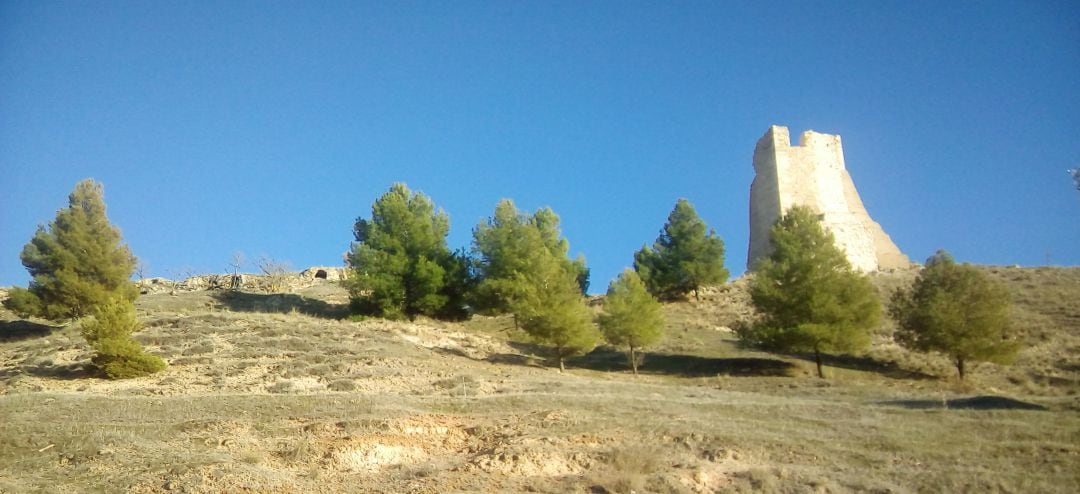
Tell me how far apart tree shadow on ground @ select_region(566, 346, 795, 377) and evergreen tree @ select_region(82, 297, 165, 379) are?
18.5m

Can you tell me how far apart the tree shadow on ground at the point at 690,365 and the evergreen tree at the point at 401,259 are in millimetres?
10163

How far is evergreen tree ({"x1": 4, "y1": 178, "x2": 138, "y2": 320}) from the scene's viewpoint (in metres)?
36.1

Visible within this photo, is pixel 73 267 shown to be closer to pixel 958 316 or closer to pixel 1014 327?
pixel 958 316

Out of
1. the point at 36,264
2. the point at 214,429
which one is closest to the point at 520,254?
the point at 36,264

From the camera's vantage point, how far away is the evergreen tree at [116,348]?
23.1m

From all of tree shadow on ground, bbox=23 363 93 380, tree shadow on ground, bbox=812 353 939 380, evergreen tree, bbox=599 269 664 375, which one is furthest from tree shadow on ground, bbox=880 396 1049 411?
tree shadow on ground, bbox=23 363 93 380

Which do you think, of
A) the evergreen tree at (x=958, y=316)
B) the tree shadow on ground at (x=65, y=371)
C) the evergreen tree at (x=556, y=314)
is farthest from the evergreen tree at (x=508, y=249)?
the tree shadow on ground at (x=65, y=371)

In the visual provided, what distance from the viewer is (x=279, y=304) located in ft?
157

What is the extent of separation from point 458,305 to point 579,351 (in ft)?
41.6

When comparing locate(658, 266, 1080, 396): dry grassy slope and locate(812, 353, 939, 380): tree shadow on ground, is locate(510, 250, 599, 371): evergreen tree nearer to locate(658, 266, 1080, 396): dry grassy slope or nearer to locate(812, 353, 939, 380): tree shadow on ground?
locate(658, 266, 1080, 396): dry grassy slope

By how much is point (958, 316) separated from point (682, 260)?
22.9m

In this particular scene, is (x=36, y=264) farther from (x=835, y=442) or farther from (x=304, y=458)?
(x=835, y=442)

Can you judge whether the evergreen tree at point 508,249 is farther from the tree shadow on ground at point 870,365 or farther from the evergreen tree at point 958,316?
the evergreen tree at point 958,316

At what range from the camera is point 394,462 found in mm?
14016
